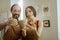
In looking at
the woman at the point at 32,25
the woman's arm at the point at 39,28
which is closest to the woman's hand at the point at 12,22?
the woman at the point at 32,25

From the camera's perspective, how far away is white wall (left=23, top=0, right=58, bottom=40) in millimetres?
1396

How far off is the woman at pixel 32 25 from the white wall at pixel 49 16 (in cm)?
6

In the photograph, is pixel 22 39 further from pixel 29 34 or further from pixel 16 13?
pixel 16 13

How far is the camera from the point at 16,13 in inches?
61.4

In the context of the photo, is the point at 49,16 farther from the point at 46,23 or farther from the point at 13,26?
the point at 13,26

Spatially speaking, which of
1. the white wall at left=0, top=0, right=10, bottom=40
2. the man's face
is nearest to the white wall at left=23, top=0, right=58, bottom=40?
the man's face

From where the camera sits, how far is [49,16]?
4.68ft

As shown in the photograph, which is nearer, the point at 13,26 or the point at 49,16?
the point at 49,16

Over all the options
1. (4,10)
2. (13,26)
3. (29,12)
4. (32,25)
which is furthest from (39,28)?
(4,10)

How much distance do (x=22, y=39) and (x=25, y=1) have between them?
48 cm

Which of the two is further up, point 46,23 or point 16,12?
point 16,12

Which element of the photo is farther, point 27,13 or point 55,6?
point 27,13

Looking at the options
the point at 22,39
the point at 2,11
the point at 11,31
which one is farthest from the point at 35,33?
the point at 2,11

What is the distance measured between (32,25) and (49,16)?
0.79 feet
